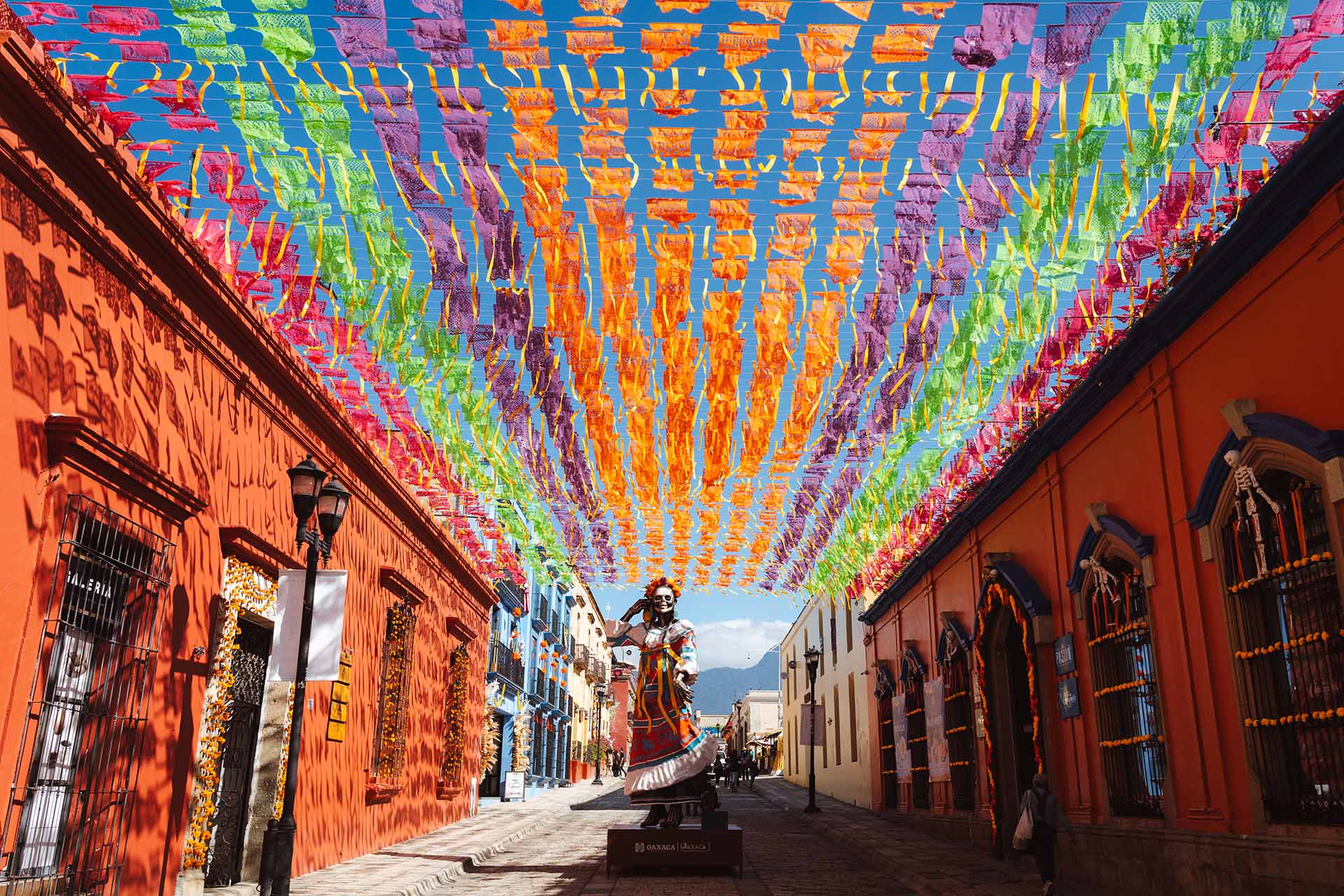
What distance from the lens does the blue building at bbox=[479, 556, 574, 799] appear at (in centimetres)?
2697

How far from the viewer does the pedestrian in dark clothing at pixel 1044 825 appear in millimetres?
9188

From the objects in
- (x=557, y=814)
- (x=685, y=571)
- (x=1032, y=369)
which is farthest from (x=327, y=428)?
(x=557, y=814)

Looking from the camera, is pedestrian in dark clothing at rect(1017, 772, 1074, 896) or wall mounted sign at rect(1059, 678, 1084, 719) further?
wall mounted sign at rect(1059, 678, 1084, 719)

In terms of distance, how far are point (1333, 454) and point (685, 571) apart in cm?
1431

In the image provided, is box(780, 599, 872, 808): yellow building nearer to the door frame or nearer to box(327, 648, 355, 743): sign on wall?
the door frame

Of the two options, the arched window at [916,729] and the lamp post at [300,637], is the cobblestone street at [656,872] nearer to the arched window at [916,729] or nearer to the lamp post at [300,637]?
the arched window at [916,729]

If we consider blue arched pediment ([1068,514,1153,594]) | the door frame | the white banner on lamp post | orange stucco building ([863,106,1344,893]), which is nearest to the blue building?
the door frame

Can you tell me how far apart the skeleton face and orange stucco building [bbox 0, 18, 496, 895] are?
3.64m

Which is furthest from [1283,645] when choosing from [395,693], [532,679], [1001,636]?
[532,679]

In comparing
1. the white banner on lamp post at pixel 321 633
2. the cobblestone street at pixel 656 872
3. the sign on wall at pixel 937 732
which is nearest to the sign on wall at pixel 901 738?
the cobblestone street at pixel 656 872

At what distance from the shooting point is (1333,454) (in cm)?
621

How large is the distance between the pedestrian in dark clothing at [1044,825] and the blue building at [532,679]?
45.8 ft

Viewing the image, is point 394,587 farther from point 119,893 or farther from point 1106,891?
point 1106,891

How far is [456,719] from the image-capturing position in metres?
17.9
